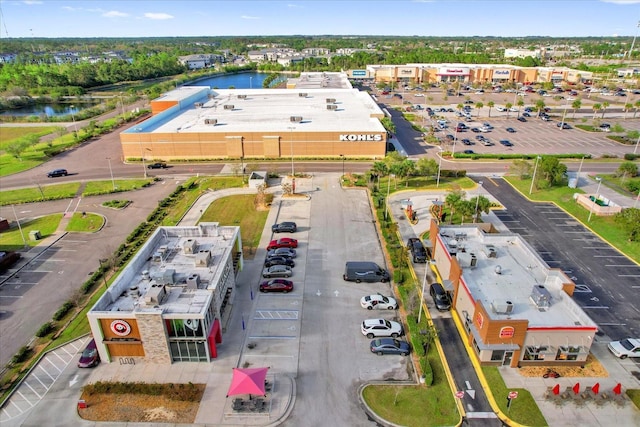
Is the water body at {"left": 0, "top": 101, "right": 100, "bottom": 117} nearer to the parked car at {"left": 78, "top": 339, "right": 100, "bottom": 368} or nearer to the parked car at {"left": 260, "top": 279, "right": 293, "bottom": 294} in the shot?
the parked car at {"left": 78, "top": 339, "right": 100, "bottom": 368}

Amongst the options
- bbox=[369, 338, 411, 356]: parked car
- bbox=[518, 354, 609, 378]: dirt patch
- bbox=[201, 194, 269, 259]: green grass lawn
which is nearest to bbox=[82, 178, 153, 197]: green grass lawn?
bbox=[201, 194, 269, 259]: green grass lawn

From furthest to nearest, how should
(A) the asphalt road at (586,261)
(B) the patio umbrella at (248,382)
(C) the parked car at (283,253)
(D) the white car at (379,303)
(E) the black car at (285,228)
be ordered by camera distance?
(E) the black car at (285,228)
(C) the parked car at (283,253)
(D) the white car at (379,303)
(A) the asphalt road at (586,261)
(B) the patio umbrella at (248,382)

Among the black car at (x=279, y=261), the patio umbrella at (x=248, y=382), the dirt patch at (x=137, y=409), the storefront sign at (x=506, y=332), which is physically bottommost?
the dirt patch at (x=137, y=409)

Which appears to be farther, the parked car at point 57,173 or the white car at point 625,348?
the parked car at point 57,173

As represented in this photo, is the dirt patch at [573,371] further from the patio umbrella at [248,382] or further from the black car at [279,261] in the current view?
the black car at [279,261]

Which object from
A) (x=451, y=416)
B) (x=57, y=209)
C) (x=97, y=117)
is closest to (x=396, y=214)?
(x=451, y=416)

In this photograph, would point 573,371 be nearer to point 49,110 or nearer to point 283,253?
point 283,253

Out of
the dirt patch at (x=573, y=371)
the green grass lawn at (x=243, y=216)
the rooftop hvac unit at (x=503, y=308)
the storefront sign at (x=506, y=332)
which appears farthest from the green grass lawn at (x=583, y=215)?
the green grass lawn at (x=243, y=216)
